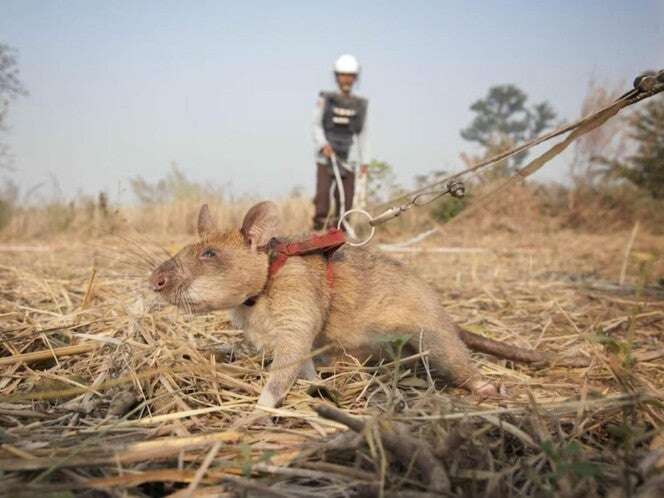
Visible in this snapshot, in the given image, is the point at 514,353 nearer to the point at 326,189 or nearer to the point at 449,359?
the point at 449,359

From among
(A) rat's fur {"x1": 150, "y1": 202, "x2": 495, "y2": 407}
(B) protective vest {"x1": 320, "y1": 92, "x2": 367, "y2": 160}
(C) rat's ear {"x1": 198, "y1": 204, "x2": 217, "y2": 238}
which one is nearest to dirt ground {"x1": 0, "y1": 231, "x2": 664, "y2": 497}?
(A) rat's fur {"x1": 150, "y1": 202, "x2": 495, "y2": 407}

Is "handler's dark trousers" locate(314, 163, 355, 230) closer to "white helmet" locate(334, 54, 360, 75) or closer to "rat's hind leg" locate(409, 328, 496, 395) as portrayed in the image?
"white helmet" locate(334, 54, 360, 75)

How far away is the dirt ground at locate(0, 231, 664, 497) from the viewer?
1.74 metres

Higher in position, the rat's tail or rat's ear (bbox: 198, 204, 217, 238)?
rat's ear (bbox: 198, 204, 217, 238)

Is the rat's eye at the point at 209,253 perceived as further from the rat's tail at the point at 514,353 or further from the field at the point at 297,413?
the rat's tail at the point at 514,353

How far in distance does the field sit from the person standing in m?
6.46

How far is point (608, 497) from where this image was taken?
5.18 feet

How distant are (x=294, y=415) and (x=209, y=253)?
103 centimetres

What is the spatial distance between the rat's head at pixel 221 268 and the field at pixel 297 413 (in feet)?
1.03

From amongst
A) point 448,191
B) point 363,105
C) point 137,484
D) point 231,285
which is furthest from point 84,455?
point 363,105

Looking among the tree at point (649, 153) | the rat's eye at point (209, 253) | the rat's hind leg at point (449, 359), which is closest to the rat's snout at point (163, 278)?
the rat's eye at point (209, 253)

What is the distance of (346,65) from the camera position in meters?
10.8

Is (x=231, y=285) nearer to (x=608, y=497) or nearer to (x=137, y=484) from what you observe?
(x=137, y=484)

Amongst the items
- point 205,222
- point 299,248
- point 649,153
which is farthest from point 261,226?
point 649,153
